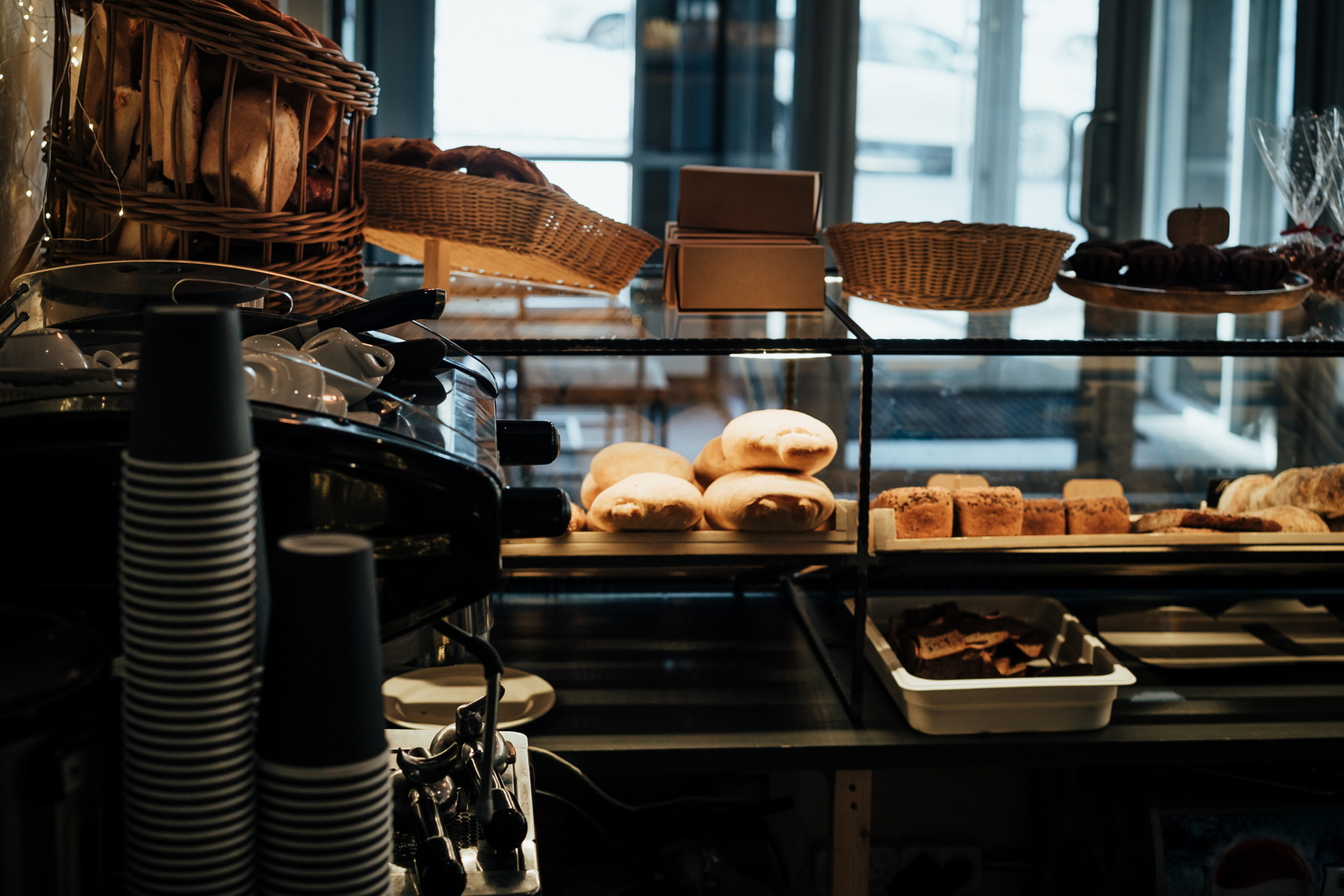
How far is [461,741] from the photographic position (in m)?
0.90

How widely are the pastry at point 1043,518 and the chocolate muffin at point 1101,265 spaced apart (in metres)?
0.36

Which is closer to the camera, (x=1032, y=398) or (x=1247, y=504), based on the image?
(x=1247, y=504)

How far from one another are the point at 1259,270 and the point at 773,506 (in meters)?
0.79

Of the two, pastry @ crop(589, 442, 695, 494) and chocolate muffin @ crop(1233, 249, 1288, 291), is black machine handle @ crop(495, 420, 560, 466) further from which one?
chocolate muffin @ crop(1233, 249, 1288, 291)

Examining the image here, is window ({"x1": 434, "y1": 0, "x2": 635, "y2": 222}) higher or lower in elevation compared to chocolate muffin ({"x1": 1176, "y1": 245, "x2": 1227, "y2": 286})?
higher

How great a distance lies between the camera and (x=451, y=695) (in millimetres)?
1592

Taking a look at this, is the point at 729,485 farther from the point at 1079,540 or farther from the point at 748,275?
the point at 1079,540

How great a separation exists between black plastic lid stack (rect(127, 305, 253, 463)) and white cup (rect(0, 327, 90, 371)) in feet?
0.67

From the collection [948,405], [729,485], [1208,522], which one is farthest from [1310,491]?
[948,405]

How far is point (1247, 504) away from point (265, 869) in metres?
1.64

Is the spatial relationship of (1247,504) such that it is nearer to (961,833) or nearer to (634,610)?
(961,833)

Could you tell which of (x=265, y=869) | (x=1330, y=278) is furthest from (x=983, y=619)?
(x=265, y=869)

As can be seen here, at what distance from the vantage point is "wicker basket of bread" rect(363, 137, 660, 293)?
141cm

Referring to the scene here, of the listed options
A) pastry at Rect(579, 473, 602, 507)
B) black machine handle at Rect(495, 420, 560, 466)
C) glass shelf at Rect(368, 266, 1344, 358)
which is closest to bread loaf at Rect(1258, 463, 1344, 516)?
glass shelf at Rect(368, 266, 1344, 358)
